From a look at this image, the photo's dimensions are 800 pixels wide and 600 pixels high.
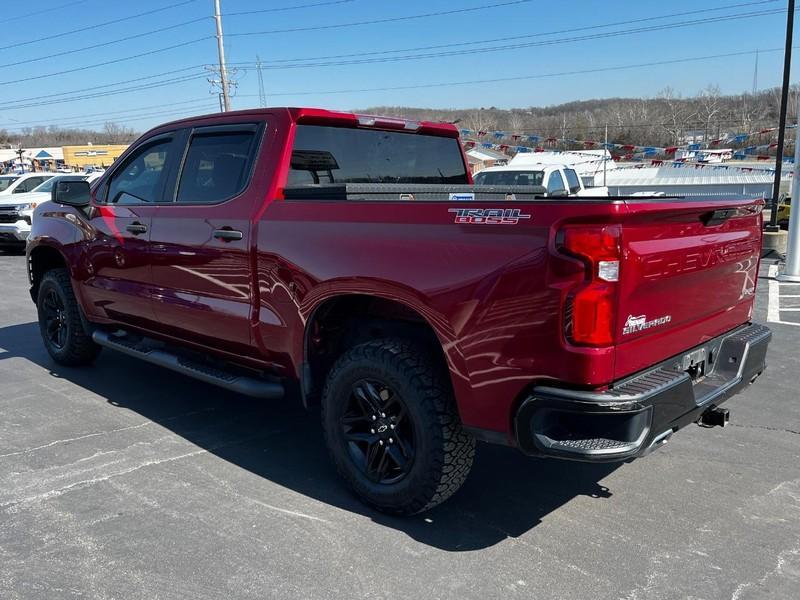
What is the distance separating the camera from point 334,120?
13.7ft

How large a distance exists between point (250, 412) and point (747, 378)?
10.7 feet

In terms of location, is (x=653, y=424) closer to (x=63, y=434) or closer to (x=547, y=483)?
(x=547, y=483)

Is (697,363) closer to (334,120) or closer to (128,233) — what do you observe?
(334,120)

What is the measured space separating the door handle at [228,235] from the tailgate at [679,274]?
2.20 metres

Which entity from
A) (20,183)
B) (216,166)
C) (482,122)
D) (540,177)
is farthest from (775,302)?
(482,122)

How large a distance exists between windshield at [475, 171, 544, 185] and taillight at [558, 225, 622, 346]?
10859 mm

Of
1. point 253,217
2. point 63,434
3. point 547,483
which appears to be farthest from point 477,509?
point 63,434

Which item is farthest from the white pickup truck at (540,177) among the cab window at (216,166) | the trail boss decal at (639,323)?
the trail boss decal at (639,323)

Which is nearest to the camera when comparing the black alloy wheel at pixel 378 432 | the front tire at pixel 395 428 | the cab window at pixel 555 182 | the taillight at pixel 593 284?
the taillight at pixel 593 284

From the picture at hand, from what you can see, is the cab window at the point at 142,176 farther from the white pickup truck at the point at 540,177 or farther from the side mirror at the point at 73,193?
the white pickup truck at the point at 540,177

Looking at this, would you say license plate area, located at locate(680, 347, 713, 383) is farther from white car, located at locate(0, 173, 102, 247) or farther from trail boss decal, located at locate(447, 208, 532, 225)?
white car, located at locate(0, 173, 102, 247)

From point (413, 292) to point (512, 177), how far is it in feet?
Answer: 37.1

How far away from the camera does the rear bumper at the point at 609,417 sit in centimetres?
259

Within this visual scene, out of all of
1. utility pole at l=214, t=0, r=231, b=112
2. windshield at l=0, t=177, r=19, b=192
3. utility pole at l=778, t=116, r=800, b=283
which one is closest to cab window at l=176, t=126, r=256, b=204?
utility pole at l=778, t=116, r=800, b=283
